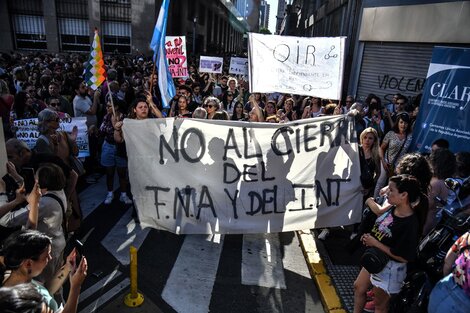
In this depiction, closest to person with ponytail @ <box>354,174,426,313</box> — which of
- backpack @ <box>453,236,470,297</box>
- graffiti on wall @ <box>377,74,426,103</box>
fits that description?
backpack @ <box>453,236,470,297</box>

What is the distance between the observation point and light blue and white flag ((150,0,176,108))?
546 cm

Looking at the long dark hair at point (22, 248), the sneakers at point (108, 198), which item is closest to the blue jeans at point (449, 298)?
the long dark hair at point (22, 248)

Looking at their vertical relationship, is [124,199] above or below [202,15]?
below

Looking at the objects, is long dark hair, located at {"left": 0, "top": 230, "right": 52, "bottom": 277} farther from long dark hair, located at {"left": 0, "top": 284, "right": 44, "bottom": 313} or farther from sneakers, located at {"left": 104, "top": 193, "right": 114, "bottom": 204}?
sneakers, located at {"left": 104, "top": 193, "right": 114, "bottom": 204}

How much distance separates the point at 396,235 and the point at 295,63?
10.6 feet

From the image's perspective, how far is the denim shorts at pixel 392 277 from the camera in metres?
3.03

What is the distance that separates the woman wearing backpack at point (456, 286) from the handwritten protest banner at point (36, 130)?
18.4ft

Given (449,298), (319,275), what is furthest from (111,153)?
(449,298)

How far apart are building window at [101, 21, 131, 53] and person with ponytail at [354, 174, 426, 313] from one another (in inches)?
1156

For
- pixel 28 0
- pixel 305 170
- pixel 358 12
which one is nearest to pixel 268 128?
pixel 305 170

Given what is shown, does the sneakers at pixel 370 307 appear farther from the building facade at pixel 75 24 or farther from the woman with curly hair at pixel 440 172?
the building facade at pixel 75 24

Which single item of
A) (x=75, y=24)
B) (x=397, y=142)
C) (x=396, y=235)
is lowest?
(x=396, y=235)

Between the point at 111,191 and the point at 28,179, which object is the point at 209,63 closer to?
the point at 111,191

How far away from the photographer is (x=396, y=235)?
2939mm
